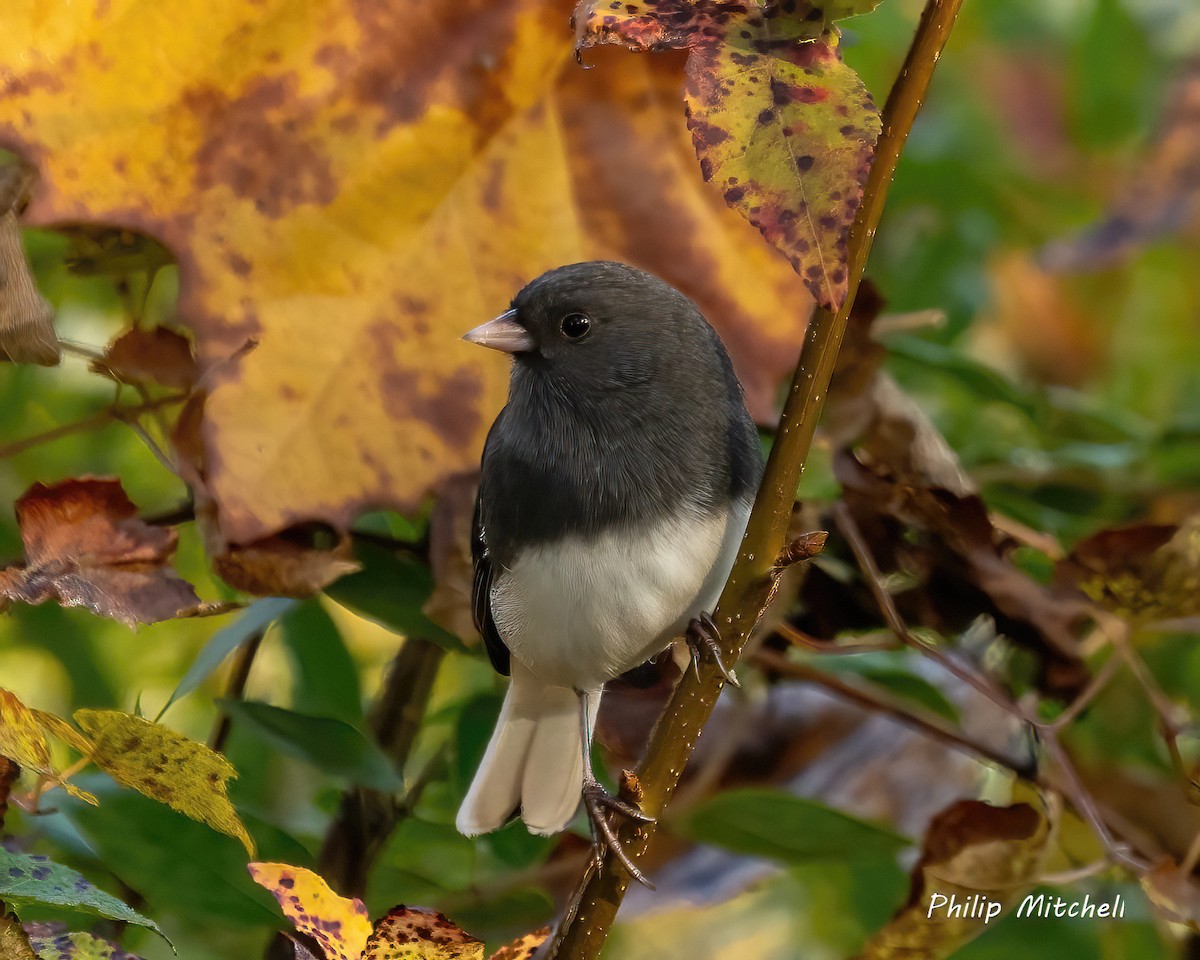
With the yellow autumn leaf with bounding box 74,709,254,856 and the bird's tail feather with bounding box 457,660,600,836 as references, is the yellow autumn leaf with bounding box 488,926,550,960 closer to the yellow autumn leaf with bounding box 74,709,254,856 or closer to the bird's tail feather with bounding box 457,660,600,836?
the yellow autumn leaf with bounding box 74,709,254,856

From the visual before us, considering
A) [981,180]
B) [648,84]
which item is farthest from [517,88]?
[981,180]

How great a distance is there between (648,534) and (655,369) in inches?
6.4

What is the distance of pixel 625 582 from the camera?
1174 mm

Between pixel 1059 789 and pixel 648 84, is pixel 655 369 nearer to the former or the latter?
pixel 648 84

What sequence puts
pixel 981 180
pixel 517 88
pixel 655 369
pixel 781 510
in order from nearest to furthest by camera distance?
pixel 781 510 < pixel 517 88 < pixel 655 369 < pixel 981 180

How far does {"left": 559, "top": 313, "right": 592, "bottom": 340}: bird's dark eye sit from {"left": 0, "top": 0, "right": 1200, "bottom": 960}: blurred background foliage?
0.74ft

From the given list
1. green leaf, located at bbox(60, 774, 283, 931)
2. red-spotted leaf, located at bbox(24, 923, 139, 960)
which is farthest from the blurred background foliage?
red-spotted leaf, located at bbox(24, 923, 139, 960)

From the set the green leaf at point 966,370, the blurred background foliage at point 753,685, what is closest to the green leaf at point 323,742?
the blurred background foliage at point 753,685

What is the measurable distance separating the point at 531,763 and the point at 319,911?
2.59ft

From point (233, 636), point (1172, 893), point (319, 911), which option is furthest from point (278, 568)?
point (1172, 893)

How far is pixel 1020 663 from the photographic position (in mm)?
1329

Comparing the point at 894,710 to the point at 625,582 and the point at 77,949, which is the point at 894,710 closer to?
the point at 625,582

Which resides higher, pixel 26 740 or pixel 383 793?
pixel 26 740

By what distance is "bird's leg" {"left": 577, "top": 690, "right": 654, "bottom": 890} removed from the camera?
77 centimetres
